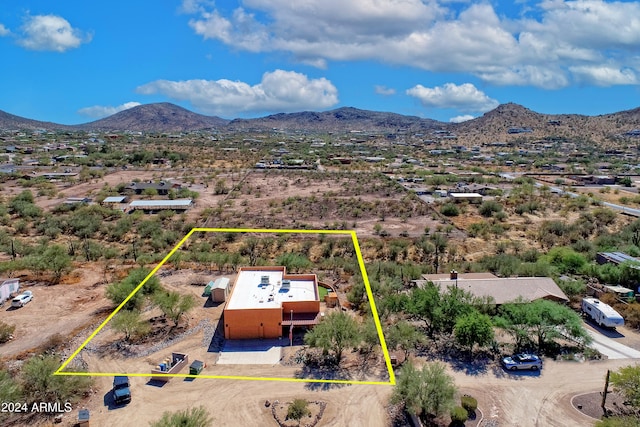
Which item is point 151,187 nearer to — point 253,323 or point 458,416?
point 253,323

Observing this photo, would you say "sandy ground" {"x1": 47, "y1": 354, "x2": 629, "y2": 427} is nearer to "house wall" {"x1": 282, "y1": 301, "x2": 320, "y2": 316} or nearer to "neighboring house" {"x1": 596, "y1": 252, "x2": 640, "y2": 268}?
"house wall" {"x1": 282, "y1": 301, "x2": 320, "y2": 316}

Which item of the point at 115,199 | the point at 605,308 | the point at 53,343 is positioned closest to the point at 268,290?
the point at 53,343

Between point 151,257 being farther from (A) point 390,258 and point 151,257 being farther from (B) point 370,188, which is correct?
(B) point 370,188

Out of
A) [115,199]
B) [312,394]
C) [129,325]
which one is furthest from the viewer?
[115,199]

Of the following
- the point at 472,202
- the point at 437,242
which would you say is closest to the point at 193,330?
the point at 437,242

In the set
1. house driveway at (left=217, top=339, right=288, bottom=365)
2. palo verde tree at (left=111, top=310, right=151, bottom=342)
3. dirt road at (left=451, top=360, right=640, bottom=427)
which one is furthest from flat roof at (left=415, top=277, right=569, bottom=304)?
palo verde tree at (left=111, top=310, right=151, bottom=342)

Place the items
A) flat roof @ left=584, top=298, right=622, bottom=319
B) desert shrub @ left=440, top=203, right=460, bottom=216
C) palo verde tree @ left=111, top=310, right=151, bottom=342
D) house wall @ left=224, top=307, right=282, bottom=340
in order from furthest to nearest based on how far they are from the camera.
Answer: desert shrub @ left=440, top=203, right=460, bottom=216
flat roof @ left=584, top=298, right=622, bottom=319
house wall @ left=224, top=307, right=282, bottom=340
palo verde tree @ left=111, top=310, right=151, bottom=342
